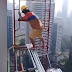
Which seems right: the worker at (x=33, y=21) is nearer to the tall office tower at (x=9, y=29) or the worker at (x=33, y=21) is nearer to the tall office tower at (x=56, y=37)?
the tall office tower at (x=9, y=29)

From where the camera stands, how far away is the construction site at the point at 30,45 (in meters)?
1.47

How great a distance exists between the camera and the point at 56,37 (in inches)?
65.0

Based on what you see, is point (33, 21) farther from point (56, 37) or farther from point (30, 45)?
point (56, 37)

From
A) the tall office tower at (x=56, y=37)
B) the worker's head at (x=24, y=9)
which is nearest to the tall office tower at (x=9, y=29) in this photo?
the worker's head at (x=24, y=9)

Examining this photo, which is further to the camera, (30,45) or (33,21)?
(30,45)

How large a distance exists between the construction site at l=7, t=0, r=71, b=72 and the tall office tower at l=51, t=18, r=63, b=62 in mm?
24

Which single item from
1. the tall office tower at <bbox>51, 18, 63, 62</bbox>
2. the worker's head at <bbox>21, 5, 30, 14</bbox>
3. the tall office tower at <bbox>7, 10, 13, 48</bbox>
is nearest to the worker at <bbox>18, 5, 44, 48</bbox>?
the worker's head at <bbox>21, 5, 30, 14</bbox>

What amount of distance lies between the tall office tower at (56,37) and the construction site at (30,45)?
0.02 metres

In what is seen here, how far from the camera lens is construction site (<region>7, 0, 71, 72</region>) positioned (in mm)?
1473

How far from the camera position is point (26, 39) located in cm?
162

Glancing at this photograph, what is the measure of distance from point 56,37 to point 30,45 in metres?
0.31

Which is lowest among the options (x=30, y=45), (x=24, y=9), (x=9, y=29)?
(x=30, y=45)

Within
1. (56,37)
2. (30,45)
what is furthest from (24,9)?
(56,37)

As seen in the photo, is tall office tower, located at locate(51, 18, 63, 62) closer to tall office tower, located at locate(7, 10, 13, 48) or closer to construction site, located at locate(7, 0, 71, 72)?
construction site, located at locate(7, 0, 71, 72)
